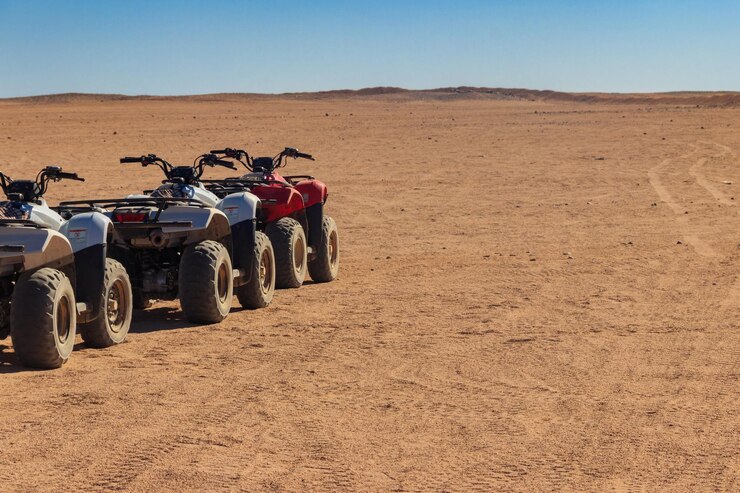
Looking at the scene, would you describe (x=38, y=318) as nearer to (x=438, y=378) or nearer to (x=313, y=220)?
(x=438, y=378)

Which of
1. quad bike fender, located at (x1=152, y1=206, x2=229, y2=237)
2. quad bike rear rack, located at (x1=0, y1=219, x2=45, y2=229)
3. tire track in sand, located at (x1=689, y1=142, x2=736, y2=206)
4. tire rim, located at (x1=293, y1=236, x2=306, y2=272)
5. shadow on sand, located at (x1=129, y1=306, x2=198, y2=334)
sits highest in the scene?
quad bike rear rack, located at (x1=0, y1=219, x2=45, y2=229)

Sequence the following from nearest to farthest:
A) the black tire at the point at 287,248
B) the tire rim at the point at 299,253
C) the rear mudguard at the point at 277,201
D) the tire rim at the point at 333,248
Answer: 1. the black tire at the point at 287,248
2. the rear mudguard at the point at 277,201
3. the tire rim at the point at 299,253
4. the tire rim at the point at 333,248

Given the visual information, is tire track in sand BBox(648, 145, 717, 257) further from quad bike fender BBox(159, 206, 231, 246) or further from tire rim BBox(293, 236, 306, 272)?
quad bike fender BBox(159, 206, 231, 246)

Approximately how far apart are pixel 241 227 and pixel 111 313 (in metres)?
2.13

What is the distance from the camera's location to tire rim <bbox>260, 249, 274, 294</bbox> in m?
11.8

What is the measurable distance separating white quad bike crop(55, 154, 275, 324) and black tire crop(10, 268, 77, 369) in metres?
1.58

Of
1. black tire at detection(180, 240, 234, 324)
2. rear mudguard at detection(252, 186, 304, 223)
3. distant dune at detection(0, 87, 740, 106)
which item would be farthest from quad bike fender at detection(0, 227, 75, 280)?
distant dune at detection(0, 87, 740, 106)

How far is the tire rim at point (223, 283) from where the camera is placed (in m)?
10.7

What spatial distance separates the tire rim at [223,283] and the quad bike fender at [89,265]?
5.66ft

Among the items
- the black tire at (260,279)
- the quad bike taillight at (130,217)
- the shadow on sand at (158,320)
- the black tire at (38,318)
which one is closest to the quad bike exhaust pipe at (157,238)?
the quad bike taillight at (130,217)

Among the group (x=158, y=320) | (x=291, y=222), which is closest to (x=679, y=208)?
(x=291, y=222)

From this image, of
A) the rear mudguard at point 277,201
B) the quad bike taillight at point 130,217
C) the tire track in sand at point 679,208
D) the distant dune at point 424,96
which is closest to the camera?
the quad bike taillight at point 130,217

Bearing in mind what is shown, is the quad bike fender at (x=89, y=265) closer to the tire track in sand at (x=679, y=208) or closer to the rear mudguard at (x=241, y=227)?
the rear mudguard at (x=241, y=227)

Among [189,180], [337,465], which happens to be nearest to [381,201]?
[189,180]
